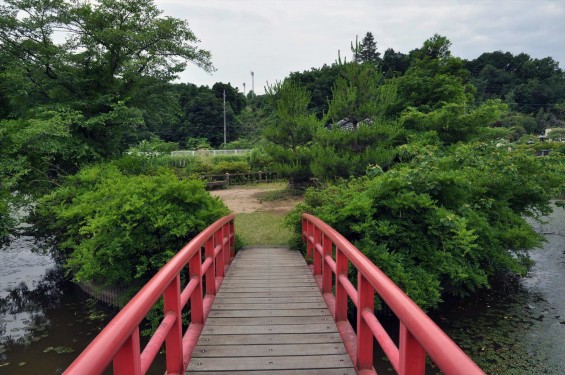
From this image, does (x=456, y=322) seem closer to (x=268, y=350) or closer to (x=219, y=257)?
(x=219, y=257)

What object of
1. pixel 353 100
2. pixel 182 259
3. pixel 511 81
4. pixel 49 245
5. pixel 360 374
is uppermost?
pixel 511 81

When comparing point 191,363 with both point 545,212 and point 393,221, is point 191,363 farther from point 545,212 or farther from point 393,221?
point 545,212

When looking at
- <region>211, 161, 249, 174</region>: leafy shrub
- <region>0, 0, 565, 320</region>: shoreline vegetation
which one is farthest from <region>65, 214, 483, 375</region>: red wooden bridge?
<region>211, 161, 249, 174</region>: leafy shrub

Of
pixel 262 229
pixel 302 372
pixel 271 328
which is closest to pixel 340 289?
pixel 271 328

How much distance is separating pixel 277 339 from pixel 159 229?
431 centimetres

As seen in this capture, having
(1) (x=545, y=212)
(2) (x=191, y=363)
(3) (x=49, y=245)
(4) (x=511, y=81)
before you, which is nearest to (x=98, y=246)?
(3) (x=49, y=245)

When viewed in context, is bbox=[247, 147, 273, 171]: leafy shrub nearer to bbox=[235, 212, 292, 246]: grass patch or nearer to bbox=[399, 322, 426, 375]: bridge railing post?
bbox=[235, 212, 292, 246]: grass patch

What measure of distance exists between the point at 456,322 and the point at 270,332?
5140 millimetres

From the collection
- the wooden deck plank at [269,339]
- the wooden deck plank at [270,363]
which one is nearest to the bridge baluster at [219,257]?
the wooden deck plank at [269,339]

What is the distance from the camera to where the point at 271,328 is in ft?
11.3

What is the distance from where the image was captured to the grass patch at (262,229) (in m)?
9.63

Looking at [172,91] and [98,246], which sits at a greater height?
[172,91]

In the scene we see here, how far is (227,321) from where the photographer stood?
3.63m

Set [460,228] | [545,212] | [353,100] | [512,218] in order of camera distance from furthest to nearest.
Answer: [353,100], [545,212], [512,218], [460,228]
